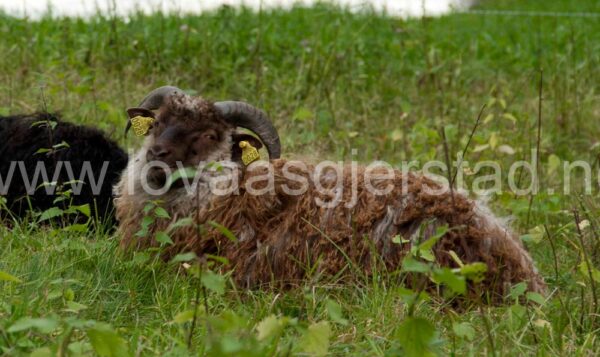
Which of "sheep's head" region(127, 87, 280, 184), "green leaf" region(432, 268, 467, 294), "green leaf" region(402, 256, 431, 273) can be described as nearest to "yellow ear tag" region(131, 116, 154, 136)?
"sheep's head" region(127, 87, 280, 184)

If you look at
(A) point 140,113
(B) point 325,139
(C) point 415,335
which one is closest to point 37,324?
(C) point 415,335

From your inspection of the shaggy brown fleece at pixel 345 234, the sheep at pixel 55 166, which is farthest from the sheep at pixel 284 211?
the sheep at pixel 55 166

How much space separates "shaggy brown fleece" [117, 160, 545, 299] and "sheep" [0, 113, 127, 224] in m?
1.09

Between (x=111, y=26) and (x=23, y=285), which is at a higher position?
(x=111, y=26)

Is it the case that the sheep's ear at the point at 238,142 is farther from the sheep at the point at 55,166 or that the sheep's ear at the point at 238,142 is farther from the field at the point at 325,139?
the sheep at the point at 55,166

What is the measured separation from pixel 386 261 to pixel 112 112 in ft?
8.61

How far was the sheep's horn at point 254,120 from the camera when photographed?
17.1 feet

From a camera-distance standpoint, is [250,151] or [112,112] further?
[112,112]

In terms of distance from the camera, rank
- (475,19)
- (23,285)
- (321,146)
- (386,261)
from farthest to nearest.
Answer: (475,19) < (321,146) < (386,261) < (23,285)

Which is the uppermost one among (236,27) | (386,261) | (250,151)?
(236,27)

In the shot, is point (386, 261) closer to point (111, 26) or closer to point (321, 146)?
point (321, 146)

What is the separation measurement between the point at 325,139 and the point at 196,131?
2.97 metres

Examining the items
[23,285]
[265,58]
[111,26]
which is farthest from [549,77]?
[23,285]

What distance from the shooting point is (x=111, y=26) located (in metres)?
8.92
